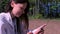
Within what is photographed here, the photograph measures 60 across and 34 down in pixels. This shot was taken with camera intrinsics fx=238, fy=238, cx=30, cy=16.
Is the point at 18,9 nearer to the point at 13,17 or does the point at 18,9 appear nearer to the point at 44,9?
the point at 13,17

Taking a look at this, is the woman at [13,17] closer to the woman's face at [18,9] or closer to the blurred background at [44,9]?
the woman's face at [18,9]

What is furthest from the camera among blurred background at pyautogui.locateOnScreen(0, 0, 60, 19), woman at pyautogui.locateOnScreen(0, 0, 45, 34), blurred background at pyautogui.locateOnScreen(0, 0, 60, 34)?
blurred background at pyautogui.locateOnScreen(0, 0, 60, 19)

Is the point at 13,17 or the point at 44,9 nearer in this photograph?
the point at 13,17

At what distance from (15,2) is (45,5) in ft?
41.4

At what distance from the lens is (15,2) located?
2434 millimetres

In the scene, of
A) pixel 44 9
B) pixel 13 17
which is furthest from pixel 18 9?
pixel 44 9

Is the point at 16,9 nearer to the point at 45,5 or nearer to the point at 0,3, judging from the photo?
the point at 0,3

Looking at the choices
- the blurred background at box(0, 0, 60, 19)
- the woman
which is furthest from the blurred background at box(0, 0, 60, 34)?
the woman

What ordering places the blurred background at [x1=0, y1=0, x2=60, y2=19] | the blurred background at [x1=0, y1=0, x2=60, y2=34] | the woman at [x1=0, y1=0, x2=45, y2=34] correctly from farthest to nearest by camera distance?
the blurred background at [x1=0, y1=0, x2=60, y2=19] < the blurred background at [x1=0, y1=0, x2=60, y2=34] < the woman at [x1=0, y1=0, x2=45, y2=34]

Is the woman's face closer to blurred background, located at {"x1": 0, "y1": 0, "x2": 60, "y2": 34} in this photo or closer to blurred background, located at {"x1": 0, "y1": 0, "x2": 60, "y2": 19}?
blurred background, located at {"x1": 0, "y1": 0, "x2": 60, "y2": 34}

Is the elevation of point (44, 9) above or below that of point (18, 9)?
below

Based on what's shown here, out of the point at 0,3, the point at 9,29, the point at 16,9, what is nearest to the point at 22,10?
the point at 16,9

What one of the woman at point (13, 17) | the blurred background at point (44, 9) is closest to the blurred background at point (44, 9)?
the blurred background at point (44, 9)

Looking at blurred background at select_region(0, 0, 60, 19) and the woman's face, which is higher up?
the woman's face
